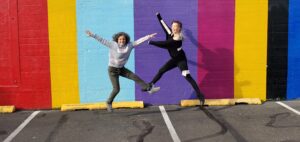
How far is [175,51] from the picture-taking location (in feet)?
30.8

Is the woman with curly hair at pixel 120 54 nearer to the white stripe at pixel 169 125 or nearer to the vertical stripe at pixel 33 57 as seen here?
the white stripe at pixel 169 125

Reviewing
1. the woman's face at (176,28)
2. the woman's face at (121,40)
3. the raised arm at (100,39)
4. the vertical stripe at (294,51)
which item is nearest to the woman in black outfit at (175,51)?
the woman's face at (176,28)

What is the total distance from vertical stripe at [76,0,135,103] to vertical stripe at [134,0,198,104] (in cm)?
24

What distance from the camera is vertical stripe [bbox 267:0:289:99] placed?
34.0 feet

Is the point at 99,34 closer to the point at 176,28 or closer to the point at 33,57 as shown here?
the point at 33,57

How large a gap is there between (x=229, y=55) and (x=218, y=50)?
286 millimetres

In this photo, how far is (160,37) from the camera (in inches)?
403

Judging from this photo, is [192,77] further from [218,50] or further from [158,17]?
[158,17]

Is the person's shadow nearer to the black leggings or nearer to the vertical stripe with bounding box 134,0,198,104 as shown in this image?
the vertical stripe with bounding box 134,0,198,104

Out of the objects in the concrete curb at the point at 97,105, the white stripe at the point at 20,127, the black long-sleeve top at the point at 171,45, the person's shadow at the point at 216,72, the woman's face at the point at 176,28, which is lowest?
the white stripe at the point at 20,127

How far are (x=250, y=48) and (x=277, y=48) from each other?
2.07 ft

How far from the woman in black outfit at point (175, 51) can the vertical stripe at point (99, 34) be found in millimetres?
971

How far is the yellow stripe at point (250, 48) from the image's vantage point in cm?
1033

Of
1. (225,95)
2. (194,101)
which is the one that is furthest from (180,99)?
(225,95)
